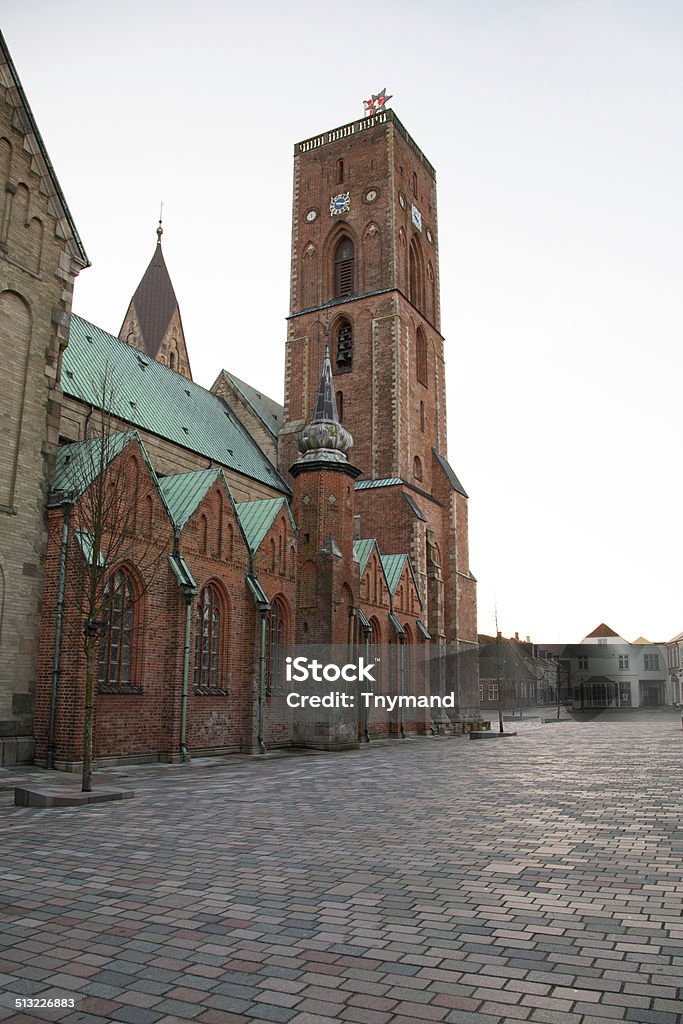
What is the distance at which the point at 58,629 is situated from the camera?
743 inches

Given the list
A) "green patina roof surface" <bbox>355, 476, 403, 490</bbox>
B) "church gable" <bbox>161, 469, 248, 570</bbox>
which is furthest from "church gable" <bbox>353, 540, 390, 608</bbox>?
"green patina roof surface" <bbox>355, 476, 403, 490</bbox>

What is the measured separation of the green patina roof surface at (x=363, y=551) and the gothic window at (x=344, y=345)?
1665 centimetres

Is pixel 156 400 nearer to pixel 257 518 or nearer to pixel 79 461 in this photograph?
pixel 257 518

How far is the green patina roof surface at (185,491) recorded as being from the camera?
23.2 meters

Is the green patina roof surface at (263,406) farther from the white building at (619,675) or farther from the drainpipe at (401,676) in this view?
the white building at (619,675)

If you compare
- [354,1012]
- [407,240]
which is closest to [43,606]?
[354,1012]

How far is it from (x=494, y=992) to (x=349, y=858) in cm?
406

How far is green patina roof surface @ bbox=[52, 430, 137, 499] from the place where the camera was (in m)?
19.9

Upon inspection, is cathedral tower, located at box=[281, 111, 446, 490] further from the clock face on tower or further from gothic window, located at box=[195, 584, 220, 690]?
gothic window, located at box=[195, 584, 220, 690]

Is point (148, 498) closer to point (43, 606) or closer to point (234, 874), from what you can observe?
point (43, 606)

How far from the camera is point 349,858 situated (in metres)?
8.43

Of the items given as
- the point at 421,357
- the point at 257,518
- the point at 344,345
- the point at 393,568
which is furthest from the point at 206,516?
the point at 421,357

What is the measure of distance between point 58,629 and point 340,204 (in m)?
39.1

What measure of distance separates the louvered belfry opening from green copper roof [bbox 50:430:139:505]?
100 ft
